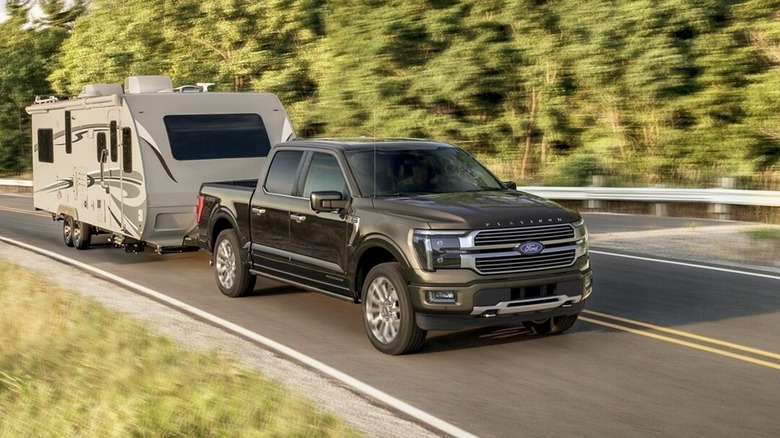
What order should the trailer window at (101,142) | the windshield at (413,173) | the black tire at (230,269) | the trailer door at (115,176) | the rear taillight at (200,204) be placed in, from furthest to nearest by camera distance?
the trailer window at (101,142) < the trailer door at (115,176) < the rear taillight at (200,204) < the black tire at (230,269) < the windshield at (413,173)

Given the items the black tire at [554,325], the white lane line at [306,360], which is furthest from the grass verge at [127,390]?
the black tire at [554,325]

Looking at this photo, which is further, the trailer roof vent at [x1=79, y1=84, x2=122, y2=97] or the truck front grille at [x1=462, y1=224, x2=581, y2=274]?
the trailer roof vent at [x1=79, y1=84, x2=122, y2=97]

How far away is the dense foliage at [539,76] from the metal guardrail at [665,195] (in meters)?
2.28

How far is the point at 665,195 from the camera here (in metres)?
22.1

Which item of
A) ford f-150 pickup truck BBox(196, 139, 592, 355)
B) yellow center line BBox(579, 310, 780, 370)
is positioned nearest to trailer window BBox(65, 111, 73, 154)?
ford f-150 pickup truck BBox(196, 139, 592, 355)

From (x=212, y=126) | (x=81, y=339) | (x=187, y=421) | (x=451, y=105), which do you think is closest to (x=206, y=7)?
(x=451, y=105)

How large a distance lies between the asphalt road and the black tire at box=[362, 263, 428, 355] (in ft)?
0.49

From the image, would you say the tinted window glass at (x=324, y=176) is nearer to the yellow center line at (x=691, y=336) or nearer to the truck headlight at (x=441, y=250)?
the truck headlight at (x=441, y=250)

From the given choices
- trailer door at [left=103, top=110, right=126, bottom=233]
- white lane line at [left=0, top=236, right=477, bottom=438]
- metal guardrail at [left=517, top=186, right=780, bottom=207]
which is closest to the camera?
white lane line at [left=0, top=236, right=477, bottom=438]

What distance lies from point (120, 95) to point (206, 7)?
33670 mm

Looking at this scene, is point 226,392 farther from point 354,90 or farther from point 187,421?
point 354,90

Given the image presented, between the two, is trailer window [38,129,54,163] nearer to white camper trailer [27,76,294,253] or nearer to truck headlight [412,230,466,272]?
white camper trailer [27,76,294,253]

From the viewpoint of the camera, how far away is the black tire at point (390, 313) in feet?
29.7

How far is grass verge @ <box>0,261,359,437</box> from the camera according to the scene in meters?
6.75
